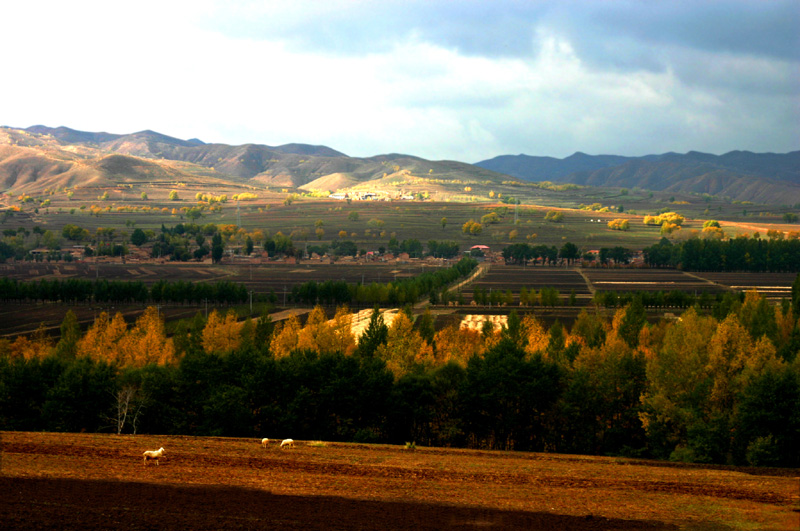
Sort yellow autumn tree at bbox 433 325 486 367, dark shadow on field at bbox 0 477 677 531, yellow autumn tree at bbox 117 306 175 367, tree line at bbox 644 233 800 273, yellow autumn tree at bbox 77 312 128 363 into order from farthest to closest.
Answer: tree line at bbox 644 233 800 273 < yellow autumn tree at bbox 77 312 128 363 < yellow autumn tree at bbox 433 325 486 367 < yellow autumn tree at bbox 117 306 175 367 < dark shadow on field at bbox 0 477 677 531

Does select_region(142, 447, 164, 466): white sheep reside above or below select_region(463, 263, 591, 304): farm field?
above

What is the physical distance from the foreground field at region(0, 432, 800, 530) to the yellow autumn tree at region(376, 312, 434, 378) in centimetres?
1924

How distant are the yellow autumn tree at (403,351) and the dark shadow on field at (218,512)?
942 inches

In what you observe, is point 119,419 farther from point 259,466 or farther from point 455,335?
point 455,335

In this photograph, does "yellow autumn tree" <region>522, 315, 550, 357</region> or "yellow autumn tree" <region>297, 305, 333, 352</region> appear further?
"yellow autumn tree" <region>522, 315, 550, 357</region>

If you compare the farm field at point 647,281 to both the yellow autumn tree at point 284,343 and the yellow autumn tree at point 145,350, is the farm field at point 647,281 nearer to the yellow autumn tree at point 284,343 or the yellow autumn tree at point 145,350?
the yellow autumn tree at point 284,343

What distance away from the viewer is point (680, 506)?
19.6 meters

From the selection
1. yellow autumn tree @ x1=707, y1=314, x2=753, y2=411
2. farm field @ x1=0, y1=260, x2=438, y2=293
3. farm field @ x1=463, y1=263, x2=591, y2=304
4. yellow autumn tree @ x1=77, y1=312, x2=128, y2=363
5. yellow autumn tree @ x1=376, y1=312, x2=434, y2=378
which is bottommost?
farm field @ x1=0, y1=260, x2=438, y2=293

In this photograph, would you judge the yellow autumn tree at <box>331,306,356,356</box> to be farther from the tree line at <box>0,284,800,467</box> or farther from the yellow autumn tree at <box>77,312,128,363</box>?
the yellow autumn tree at <box>77,312,128,363</box>

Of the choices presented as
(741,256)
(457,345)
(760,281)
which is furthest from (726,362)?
(741,256)

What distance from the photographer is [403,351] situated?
163 ft

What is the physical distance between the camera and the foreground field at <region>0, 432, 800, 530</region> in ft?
57.2

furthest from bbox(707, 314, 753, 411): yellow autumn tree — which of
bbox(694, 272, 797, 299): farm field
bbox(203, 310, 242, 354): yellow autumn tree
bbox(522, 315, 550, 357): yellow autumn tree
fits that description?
→ bbox(694, 272, 797, 299): farm field

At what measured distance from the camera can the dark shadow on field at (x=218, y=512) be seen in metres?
17.0
